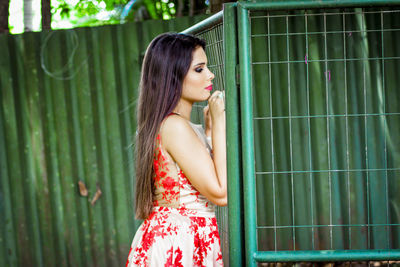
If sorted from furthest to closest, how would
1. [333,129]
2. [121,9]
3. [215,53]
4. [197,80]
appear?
[121,9] < [333,129] < [215,53] < [197,80]

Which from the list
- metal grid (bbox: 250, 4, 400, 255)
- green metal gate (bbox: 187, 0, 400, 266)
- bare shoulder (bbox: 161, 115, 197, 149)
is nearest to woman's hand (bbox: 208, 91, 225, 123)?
bare shoulder (bbox: 161, 115, 197, 149)

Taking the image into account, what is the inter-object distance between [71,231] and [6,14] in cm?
239

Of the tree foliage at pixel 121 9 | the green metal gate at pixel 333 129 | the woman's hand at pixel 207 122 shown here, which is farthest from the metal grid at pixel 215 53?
the tree foliage at pixel 121 9

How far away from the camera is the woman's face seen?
1.91 m

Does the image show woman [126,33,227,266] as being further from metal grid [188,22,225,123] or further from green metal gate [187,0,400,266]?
green metal gate [187,0,400,266]

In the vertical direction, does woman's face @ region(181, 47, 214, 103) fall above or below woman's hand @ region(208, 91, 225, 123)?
above

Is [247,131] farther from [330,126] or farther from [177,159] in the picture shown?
[330,126]

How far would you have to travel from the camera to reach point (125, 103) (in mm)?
4309

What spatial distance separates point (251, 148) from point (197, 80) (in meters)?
0.36

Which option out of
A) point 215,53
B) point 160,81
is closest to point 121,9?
point 215,53

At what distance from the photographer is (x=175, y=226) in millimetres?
1907

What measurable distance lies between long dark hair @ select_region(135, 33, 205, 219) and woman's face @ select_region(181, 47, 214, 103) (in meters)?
0.02

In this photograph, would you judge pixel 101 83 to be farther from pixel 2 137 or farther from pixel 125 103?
pixel 2 137

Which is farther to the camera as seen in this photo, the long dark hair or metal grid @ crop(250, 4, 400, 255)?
metal grid @ crop(250, 4, 400, 255)
